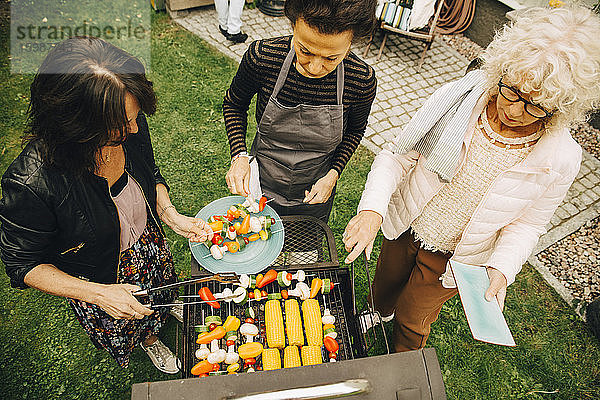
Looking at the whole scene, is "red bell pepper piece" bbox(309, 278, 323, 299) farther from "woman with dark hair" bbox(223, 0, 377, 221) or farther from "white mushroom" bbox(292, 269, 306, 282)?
"woman with dark hair" bbox(223, 0, 377, 221)

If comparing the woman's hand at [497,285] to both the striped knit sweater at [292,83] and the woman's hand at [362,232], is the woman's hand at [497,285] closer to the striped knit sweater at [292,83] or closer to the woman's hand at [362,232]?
the woman's hand at [362,232]

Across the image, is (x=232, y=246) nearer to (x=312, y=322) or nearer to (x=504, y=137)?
(x=312, y=322)

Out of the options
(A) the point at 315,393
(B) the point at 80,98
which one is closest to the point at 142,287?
(B) the point at 80,98

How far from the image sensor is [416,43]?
6.68 m

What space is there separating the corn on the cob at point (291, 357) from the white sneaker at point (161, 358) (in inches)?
55.5

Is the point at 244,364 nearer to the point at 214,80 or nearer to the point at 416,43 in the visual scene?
the point at 214,80

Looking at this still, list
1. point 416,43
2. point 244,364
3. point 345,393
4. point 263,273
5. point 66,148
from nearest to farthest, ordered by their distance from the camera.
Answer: point 345,393 < point 66,148 < point 244,364 < point 263,273 < point 416,43

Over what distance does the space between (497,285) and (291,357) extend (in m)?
1.04

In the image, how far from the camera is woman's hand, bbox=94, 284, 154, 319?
1.97m

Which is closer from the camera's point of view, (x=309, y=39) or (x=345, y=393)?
(x=345, y=393)

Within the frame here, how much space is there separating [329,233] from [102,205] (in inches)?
47.2

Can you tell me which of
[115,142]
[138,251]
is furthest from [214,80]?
[115,142]

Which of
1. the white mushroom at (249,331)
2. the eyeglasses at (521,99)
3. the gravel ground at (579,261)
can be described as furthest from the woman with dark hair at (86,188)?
the gravel ground at (579,261)

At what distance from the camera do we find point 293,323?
218 cm
